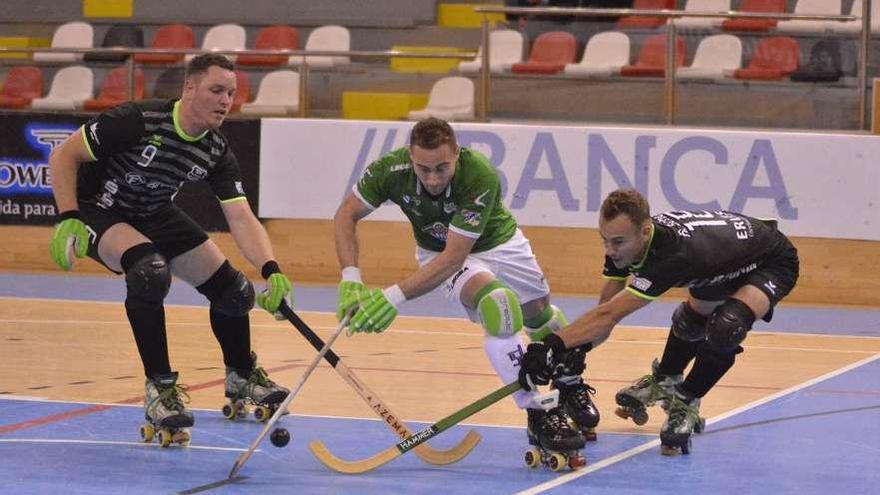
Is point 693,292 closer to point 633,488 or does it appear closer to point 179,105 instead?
point 633,488

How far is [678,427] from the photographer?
22.0ft

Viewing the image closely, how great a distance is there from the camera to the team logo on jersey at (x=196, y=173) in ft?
23.6

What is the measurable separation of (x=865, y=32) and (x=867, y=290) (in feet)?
7.21

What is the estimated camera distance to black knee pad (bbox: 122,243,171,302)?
6.79 meters

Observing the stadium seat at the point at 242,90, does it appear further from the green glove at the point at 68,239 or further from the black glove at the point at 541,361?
the black glove at the point at 541,361

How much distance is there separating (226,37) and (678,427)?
1129 cm

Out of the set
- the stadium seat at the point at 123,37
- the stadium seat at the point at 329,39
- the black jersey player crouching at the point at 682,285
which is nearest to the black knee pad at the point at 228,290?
the black jersey player crouching at the point at 682,285

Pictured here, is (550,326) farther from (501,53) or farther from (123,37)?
(123,37)

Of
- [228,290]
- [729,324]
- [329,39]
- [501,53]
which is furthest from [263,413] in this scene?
[329,39]

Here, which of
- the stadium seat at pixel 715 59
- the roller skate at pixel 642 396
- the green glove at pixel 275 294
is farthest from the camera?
the stadium seat at pixel 715 59

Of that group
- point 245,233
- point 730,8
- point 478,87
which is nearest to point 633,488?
point 245,233

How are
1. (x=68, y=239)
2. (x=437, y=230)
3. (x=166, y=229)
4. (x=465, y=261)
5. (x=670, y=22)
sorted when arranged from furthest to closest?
1. (x=670, y=22)
2. (x=166, y=229)
3. (x=437, y=230)
4. (x=465, y=261)
5. (x=68, y=239)

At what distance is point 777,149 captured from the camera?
41.1 feet

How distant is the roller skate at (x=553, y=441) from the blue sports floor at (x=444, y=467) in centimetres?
7
